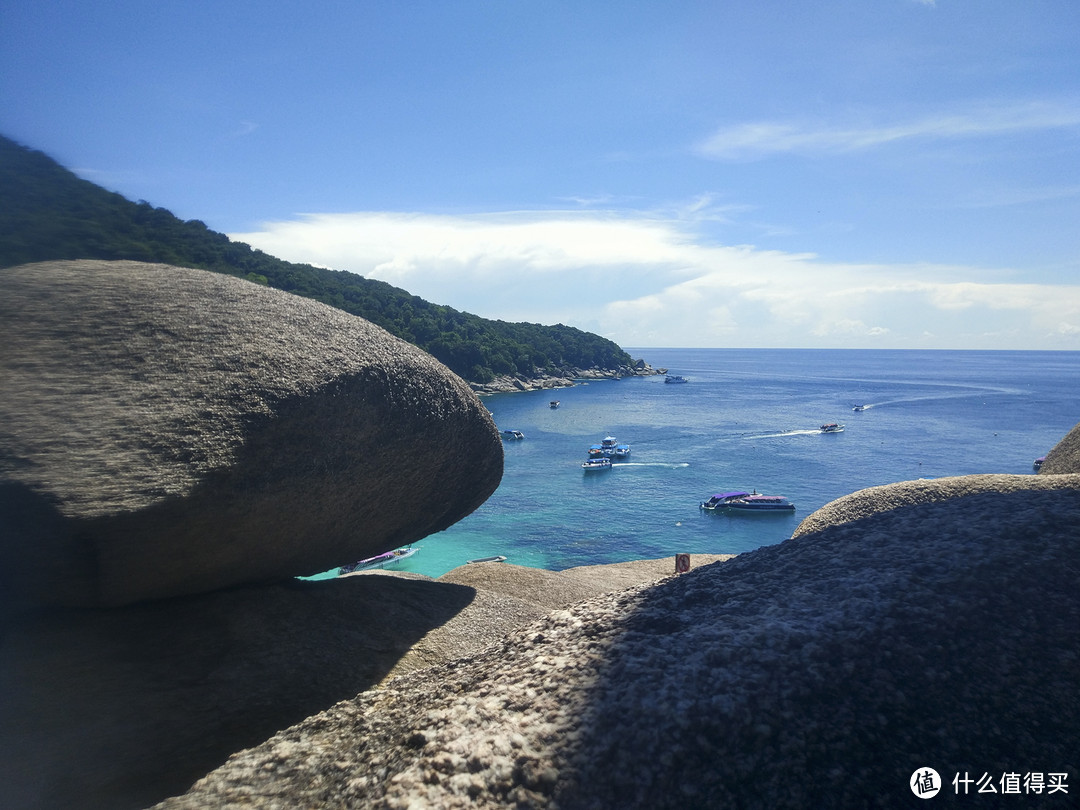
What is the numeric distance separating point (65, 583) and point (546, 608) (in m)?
6.92

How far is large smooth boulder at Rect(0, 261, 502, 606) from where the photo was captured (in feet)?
19.0

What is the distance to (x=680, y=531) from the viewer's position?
36.3m

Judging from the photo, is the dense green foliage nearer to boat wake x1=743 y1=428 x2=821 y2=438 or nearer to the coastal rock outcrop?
the coastal rock outcrop

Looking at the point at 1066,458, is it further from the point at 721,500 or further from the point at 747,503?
the point at 721,500

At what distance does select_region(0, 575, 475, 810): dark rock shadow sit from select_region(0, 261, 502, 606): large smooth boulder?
437 millimetres

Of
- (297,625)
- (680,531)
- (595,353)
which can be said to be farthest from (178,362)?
(595,353)

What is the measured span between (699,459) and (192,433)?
5160cm

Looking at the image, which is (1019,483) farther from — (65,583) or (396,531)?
(65,583)

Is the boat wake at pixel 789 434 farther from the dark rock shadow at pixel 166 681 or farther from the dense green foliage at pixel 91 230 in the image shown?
the dark rock shadow at pixel 166 681

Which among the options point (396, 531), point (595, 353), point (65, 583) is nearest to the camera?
point (65, 583)

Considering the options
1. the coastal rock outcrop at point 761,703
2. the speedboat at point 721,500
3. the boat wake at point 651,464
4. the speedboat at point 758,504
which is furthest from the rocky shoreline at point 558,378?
the coastal rock outcrop at point 761,703

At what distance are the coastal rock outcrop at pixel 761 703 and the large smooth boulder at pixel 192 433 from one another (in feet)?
11.5

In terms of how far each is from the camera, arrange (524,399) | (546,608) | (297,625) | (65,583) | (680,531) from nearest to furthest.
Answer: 1. (65,583)
2. (297,625)
3. (546,608)
4. (680,531)
5. (524,399)

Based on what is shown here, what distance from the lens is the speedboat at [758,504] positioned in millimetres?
38688
